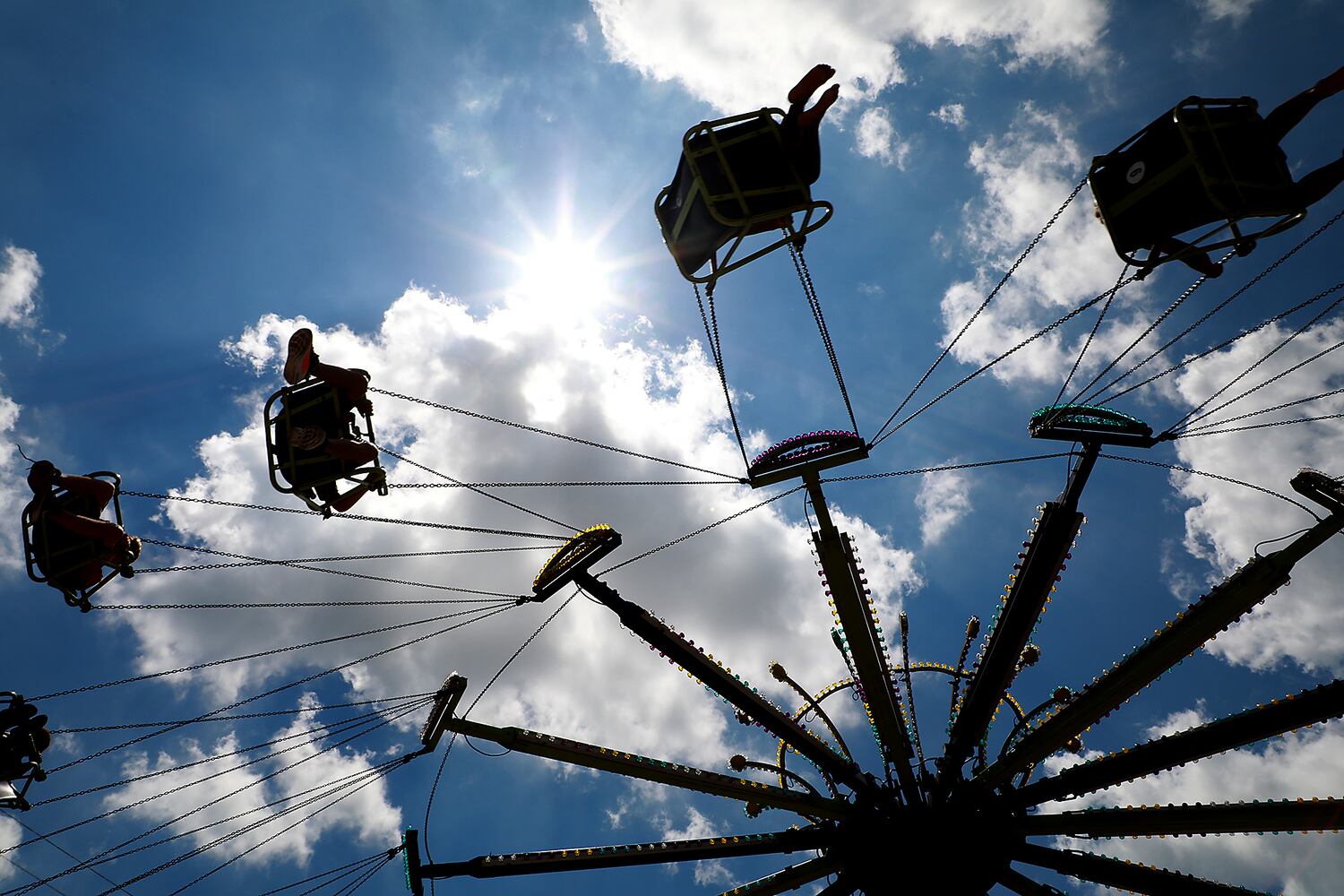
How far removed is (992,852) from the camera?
12.3m

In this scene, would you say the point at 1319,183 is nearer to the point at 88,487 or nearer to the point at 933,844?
the point at 933,844

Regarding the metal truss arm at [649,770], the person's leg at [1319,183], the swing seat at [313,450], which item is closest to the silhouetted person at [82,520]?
the swing seat at [313,450]

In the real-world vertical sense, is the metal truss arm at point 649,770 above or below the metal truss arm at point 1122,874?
above

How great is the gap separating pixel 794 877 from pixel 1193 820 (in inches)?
252

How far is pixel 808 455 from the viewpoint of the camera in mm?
12414

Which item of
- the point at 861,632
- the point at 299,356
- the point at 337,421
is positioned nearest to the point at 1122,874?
the point at 861,632

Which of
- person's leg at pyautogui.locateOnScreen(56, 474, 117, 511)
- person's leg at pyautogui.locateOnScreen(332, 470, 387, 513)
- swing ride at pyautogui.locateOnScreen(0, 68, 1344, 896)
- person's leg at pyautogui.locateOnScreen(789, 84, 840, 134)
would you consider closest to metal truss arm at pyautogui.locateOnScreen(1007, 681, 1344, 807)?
swing ride at pyautogui.locateOnScreen(0, 68, 1344, 896)

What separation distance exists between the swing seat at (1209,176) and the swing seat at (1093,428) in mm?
3940

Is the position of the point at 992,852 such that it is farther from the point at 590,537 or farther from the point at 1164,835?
the point at 590,537

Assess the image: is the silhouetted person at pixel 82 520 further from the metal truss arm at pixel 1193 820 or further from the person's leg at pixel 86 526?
the metal truss arm at pixel 1193 820

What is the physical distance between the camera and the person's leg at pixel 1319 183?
9.05 metres

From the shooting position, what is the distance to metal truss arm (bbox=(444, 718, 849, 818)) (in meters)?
11.9

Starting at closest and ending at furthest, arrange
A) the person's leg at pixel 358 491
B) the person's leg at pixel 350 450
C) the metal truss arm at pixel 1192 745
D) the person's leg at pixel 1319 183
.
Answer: the person's leg at pixel 1319 183 → the metal truss arm at pixel 1192 745 → the person's leg at pixel 350 450 → the person's leg at pixel 358 491

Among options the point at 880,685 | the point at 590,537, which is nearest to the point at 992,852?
the point at 880,685
